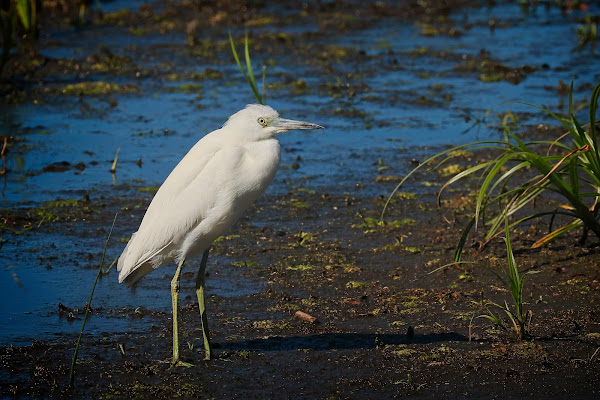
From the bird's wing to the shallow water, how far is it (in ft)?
1.93

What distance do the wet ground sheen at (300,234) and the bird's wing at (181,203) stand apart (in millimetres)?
552

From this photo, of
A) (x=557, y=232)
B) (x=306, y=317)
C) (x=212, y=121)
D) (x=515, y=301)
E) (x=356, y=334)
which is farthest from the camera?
(x=212, y=121)

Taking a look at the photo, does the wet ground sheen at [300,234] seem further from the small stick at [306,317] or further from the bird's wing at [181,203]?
the bird's wing at [181,203]

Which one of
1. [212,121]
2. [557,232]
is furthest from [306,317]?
[212,121]

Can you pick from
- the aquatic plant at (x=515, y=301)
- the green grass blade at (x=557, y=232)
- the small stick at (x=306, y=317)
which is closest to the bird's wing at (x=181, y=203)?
the small stick at (x=306, y=317)

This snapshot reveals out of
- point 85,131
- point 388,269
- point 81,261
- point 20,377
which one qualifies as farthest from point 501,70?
point 20,377

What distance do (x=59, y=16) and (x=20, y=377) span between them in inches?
500

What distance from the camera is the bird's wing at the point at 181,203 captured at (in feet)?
16.6

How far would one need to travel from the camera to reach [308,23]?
16.1 m

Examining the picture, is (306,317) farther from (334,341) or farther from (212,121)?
(212,121)

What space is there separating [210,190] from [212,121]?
17.2 ft

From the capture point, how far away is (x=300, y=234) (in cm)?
696

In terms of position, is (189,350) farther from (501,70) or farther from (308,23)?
(308,23)

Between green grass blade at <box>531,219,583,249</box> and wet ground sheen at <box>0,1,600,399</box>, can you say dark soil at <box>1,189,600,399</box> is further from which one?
green grass blade at <box>531,219,583,249</box>
